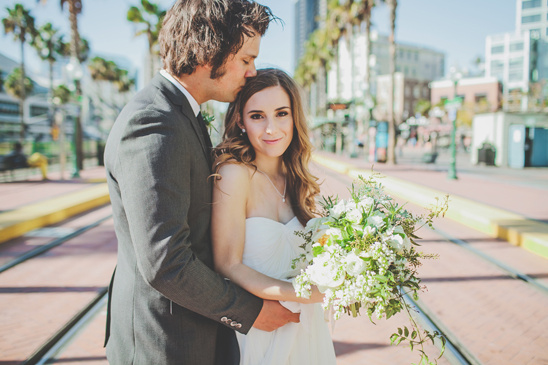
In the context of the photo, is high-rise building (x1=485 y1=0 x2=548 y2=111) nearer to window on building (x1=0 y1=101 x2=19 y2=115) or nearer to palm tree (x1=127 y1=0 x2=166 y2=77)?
palm tree (x1=127 y1=0 x2=166 y2=77)

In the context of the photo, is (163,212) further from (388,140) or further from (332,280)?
(388,140)

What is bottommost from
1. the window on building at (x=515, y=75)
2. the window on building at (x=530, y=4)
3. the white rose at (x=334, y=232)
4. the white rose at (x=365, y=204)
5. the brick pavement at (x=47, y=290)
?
the brick pavement at (x=47, y=290)

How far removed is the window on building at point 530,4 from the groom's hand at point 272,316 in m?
112

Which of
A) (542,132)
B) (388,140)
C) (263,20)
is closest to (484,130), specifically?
(542,132)

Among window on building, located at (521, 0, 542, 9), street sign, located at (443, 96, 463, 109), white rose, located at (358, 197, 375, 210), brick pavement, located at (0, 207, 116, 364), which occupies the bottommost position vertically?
brick pavement, located at (0, 207, 116, 364)

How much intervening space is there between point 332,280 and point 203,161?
72cm

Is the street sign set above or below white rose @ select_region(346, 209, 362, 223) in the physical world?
above

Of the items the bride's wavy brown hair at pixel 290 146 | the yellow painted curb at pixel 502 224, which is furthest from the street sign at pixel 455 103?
the bride's wavy brown hair at pixel 290 146

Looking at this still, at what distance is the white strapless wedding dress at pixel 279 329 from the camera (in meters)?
1.84

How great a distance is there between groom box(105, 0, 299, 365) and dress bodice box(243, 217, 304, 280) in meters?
0.23

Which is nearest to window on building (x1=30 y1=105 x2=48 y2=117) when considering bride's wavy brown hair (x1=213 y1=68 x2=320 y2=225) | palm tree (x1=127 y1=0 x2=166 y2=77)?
palm tree (x1=127 y1=0 x2=166 y2=77)

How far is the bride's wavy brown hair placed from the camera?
6.59 feet

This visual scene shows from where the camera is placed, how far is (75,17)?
61.7 feet

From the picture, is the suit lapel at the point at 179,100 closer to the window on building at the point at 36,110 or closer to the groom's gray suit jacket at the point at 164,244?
the groom's gray suit jacket at the point at 164,244
